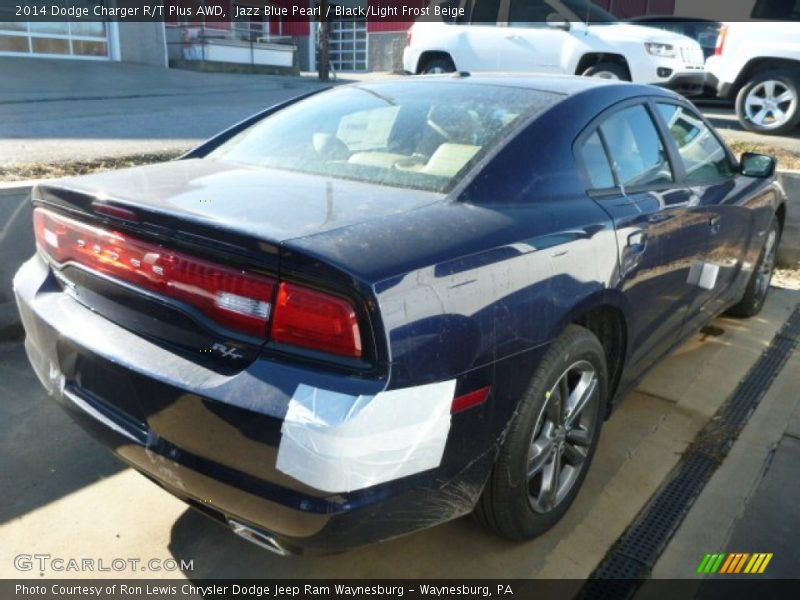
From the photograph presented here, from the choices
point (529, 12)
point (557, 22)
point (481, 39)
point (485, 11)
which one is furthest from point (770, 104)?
point (485, 11)

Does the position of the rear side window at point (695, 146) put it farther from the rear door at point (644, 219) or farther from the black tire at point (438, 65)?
the black tire at point (438, 65)

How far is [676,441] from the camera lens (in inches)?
126

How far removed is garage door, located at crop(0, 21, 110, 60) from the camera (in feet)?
57.2

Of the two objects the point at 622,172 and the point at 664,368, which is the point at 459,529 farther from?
the point at 664,368

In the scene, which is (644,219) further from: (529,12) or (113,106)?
(113,106)

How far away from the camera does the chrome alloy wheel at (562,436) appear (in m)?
2.36

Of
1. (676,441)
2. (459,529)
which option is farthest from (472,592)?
(676,441)

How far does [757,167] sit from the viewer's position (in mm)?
3895

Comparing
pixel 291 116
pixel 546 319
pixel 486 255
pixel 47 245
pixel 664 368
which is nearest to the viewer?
pixel 486 255

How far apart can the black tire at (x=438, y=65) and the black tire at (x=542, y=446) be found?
30.1 feet

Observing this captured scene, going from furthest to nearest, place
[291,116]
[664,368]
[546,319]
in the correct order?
1. [664,368]
2. [291,116]
3. [546,319]

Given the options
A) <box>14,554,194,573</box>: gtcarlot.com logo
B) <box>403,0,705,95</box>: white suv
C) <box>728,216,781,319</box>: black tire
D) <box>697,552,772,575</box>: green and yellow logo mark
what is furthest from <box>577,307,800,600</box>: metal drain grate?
<box>403,0,705,95</box>: white suv

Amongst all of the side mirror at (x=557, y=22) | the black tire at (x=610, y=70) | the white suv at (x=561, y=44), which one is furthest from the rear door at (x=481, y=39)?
the black tire at (x=610, y=70)

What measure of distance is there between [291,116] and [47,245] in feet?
3.92
